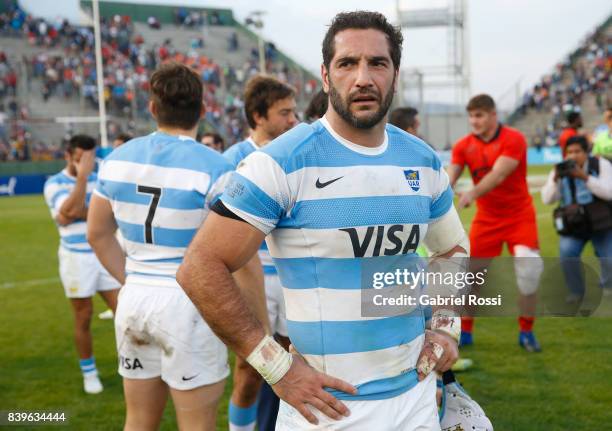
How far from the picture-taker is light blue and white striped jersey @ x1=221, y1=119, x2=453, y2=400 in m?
2.16

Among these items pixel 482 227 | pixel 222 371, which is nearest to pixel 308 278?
pixel 222 371

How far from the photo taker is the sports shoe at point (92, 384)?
227 inches

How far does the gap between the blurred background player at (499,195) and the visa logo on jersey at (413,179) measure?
390 centimetres

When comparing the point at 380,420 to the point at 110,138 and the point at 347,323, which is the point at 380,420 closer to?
the point at 347,323

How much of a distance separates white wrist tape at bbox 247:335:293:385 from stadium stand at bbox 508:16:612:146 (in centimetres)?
3556

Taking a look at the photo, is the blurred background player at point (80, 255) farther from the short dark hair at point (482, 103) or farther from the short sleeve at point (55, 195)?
the short dark hair at point (482, 103)

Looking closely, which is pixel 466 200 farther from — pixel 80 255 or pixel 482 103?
pixel 80 255

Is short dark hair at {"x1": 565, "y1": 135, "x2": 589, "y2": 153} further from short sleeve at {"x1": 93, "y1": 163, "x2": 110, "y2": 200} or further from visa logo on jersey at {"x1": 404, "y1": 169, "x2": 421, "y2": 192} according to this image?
short sleeve at {"x1": 93, "y1": 163, "x2": 110, "y2": 200}

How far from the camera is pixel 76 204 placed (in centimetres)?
589

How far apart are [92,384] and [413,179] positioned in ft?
14.6

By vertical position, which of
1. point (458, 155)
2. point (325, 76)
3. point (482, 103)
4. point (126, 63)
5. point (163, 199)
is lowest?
point (163, 199)

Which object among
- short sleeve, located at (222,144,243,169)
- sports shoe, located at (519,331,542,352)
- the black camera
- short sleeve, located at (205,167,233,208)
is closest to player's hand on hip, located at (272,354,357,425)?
A: short sleeve, located at (205,167,233,208)

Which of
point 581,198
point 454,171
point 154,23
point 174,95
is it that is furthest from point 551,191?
point 154,23

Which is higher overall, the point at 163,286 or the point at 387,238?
the point at 387,238
